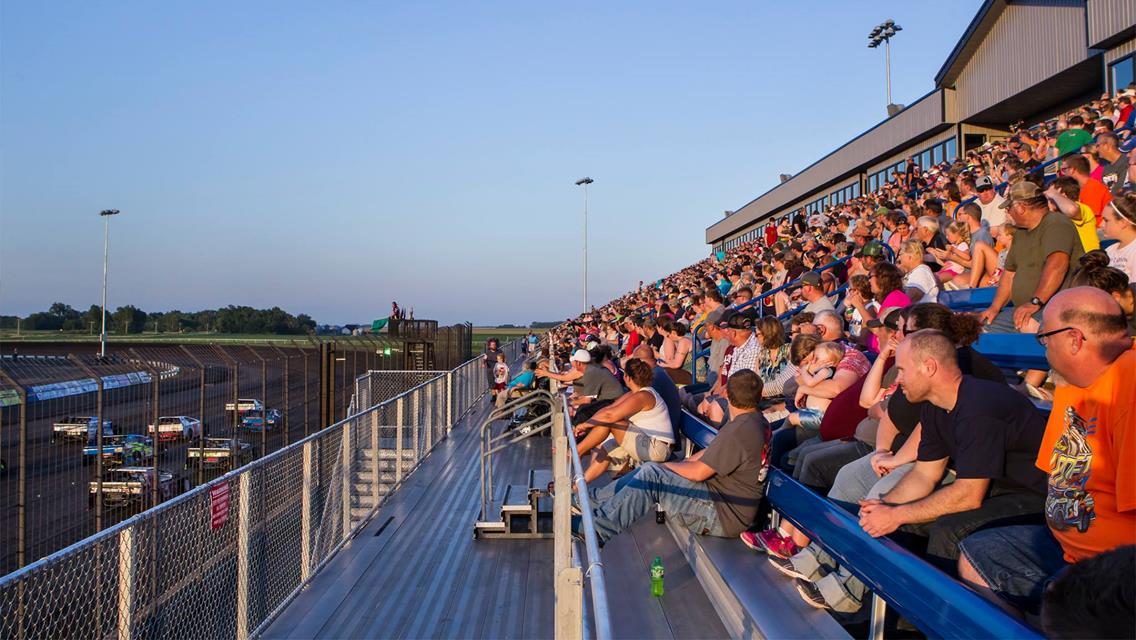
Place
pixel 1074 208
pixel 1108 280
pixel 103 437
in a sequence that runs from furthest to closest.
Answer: pixel 103 437, pixel 1074 208, pixel 1108 280

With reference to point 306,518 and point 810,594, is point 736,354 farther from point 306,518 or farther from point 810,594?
point 306,518

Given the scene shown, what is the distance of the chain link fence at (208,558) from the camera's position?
3906mm

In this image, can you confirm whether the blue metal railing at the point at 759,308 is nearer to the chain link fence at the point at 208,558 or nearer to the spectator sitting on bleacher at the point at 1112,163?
the spectator sitting on bleacher at the point at 1112,163

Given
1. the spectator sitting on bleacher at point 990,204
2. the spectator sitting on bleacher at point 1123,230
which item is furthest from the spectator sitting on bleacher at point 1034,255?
the spectator sitting on bleacher at point 990,204

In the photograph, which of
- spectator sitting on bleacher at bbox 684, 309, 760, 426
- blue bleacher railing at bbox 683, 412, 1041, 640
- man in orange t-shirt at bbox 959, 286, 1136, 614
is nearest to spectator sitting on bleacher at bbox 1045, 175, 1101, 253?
spectator sitting on bleacher at bbox 684, 309, 760, 426

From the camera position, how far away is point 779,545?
455 centimetres

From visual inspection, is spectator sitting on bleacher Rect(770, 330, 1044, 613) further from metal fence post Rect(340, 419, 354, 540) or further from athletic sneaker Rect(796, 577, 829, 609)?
metal fence post Rect(340, 419, 354, 540)

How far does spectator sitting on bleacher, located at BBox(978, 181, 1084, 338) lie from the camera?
5.00 metres

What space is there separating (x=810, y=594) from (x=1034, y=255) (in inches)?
105

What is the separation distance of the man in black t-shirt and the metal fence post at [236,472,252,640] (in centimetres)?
355

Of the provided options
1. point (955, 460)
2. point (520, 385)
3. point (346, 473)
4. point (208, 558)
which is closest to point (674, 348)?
point (520, 385)

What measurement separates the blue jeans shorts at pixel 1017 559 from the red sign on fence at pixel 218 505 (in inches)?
154

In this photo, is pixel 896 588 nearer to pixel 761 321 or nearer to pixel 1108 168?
pixel 761 321

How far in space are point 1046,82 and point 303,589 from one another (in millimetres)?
21699
